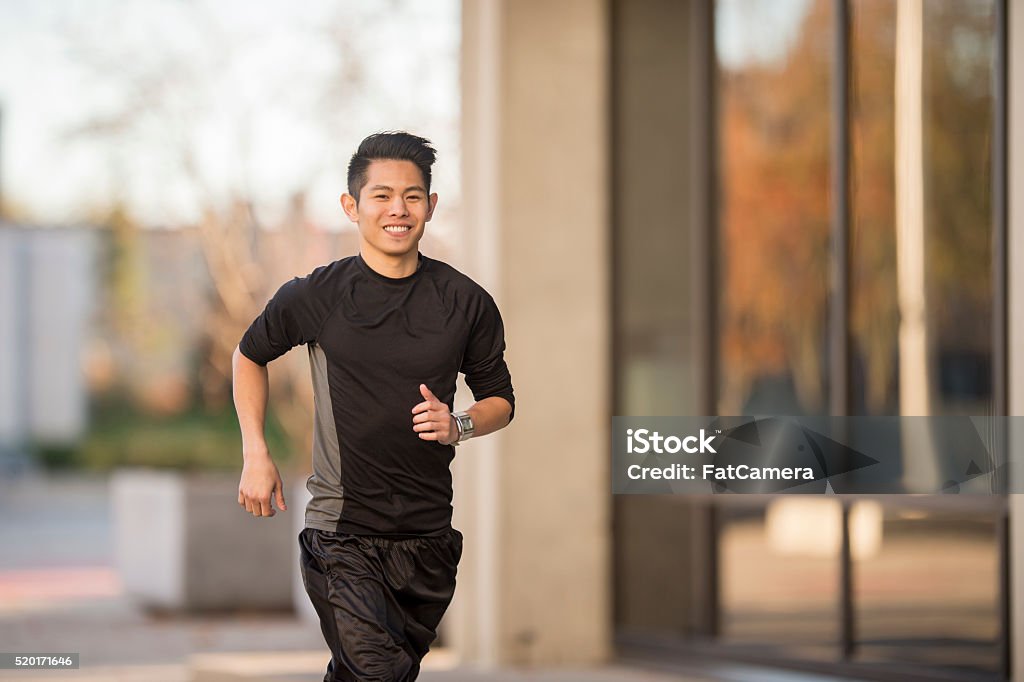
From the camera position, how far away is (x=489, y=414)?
3.98 meters

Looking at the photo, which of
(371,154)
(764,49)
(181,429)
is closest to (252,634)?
(764,49)

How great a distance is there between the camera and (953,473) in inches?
264

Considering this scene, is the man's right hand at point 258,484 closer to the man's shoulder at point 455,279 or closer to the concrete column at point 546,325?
the man's shoulder at point 455,279

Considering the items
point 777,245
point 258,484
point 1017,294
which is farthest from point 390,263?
point 777,245

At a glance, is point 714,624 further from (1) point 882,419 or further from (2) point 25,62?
(2) point 25,62

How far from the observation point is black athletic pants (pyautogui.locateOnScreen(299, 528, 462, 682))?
3.87 metres

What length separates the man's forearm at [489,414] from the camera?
394cm

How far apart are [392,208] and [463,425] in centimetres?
59

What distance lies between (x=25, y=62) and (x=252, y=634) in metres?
8.13

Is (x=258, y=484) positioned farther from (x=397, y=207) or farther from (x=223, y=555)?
(x=223, y=555)

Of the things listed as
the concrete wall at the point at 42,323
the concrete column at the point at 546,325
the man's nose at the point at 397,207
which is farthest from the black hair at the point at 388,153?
the concrete wall at the point at 42,323

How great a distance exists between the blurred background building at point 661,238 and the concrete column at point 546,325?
1 cm

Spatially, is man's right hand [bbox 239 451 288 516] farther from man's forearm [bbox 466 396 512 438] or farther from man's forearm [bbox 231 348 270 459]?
man's forearm [bbox 466 396 512 438]

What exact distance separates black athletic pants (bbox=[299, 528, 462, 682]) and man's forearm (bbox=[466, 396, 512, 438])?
320 millimetres
